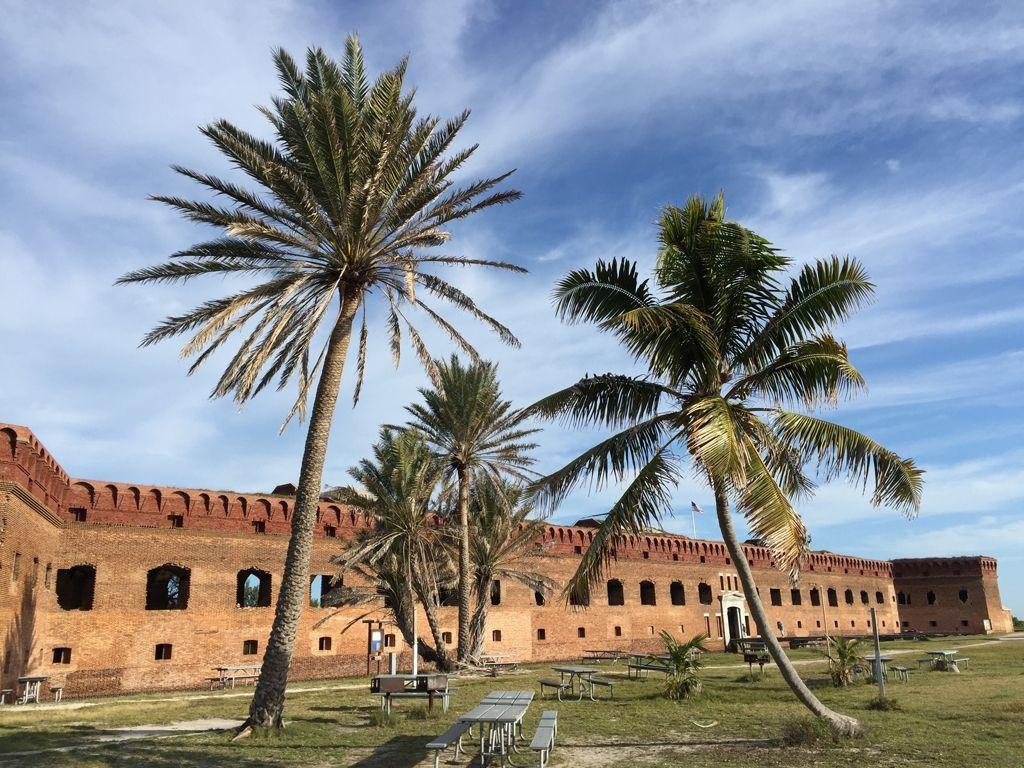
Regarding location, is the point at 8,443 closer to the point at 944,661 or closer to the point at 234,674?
the point at 234,674

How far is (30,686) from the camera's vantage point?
18.0m

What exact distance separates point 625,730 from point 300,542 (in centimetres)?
591

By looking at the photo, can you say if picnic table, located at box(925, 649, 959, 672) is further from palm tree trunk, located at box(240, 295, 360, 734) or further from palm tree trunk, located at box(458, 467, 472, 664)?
palm tree trunk, located at box(240, 295, 360, 734)

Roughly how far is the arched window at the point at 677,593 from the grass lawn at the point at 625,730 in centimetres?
2074

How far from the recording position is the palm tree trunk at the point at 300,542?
11055 millimetres

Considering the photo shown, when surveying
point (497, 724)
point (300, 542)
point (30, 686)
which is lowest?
point (30, 686)

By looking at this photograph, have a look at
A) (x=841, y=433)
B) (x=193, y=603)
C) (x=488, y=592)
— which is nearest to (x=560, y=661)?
(x=488, y=592)

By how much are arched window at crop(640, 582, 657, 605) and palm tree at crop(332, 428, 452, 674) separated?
15402 millimetres

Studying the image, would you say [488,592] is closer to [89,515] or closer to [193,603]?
[193,603]

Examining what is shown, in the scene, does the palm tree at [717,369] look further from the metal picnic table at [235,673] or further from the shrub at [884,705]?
the metal picnic table at [235,673]

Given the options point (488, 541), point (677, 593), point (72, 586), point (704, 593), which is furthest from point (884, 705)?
point (72, 586)

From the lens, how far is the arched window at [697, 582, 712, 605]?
3943 centimetres

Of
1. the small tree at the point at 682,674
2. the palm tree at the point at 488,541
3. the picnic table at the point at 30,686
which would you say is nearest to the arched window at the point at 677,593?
the palm tree at the point at 488,541

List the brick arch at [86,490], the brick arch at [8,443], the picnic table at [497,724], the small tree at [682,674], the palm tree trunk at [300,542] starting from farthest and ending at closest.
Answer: the brick arch at [86,490], the brick arch at [8,443], the small tree at [682,674], the palm tree trunk at [300,542], the picnic table at [497,724]
